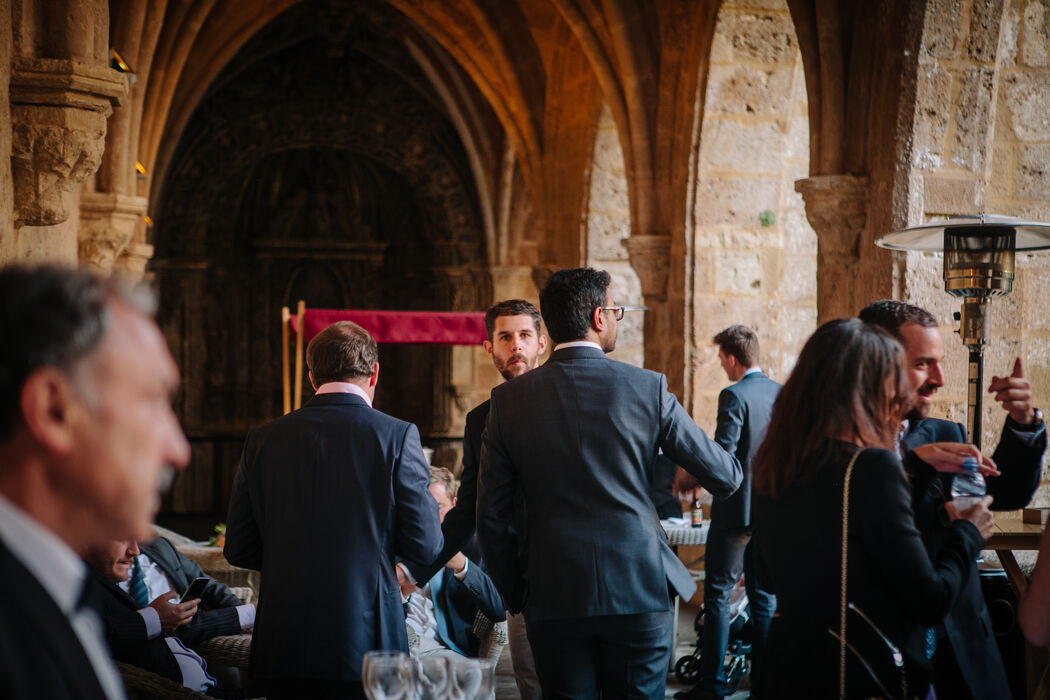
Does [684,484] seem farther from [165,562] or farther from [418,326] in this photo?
[418,326]

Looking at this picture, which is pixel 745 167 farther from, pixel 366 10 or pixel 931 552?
pixel 366 10

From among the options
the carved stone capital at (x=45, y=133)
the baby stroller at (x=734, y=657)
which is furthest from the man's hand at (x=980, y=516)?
the carved stone capital at (x=45, y=133)

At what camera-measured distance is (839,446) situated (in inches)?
75.0

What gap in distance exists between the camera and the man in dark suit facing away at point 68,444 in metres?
0.88

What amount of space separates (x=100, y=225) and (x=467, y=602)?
504cm

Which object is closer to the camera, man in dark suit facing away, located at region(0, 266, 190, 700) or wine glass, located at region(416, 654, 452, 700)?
man in dark suit facing away, located at region(0, 266, 190, 700)

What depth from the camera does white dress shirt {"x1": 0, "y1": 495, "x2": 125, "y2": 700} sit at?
89cm

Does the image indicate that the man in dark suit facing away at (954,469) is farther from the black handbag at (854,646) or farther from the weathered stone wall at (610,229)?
the weathered stone wall at (610,229)

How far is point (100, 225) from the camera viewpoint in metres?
7.43

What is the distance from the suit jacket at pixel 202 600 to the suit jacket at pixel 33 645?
2409mm

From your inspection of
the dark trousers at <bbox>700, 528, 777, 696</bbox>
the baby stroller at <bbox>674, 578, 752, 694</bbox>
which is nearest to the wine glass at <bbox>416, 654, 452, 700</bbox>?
the dark trousers at <bbox>700, 528, 777, 696</bbox>

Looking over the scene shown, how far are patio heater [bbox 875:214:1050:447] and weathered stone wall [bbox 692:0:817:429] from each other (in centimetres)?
358

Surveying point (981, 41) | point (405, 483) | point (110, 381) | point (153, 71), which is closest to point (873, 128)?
point (981, 41)

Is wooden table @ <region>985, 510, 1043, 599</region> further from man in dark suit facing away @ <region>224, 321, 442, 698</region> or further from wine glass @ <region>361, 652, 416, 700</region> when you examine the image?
wine glass @ <region>361, 652, 416, 700</region>
